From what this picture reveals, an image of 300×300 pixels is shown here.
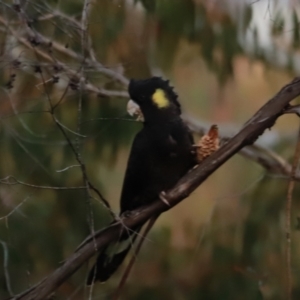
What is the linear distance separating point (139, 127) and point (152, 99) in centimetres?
53

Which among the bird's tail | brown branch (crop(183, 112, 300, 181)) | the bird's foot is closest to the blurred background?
brown branch (crop(183, 112, 300, 181))

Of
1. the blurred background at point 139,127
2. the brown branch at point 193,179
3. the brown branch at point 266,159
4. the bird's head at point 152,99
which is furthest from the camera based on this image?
the brown branch at point 266,159

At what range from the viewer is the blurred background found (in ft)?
4.25

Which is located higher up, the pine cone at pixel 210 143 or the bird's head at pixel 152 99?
the bird's head at pixel 152 99

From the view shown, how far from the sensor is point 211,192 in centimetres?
181

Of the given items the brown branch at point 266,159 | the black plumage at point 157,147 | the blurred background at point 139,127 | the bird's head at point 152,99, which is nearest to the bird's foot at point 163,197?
the black plumage at point 157,147

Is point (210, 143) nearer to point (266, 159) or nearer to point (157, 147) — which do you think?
point (157, 147)

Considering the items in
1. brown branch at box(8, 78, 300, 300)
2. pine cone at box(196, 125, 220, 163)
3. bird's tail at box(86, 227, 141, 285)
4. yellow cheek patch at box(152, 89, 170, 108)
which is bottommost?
bird's tail at box(86, 227, 141, 285)

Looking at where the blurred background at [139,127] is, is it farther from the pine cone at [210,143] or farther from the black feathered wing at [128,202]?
the pine cone at [210,143]

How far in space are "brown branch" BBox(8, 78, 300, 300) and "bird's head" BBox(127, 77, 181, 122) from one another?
16cm

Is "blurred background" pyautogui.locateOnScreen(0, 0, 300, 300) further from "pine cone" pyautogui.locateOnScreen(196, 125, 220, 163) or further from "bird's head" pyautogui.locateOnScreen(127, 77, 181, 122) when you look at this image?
"pine cone" pyautogui.locateOnScreen(196, 125, 220, 163)

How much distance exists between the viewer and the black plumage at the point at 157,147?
1.01 m

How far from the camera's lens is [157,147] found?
41.1 inches

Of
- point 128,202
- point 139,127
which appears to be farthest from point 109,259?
point 139,127
